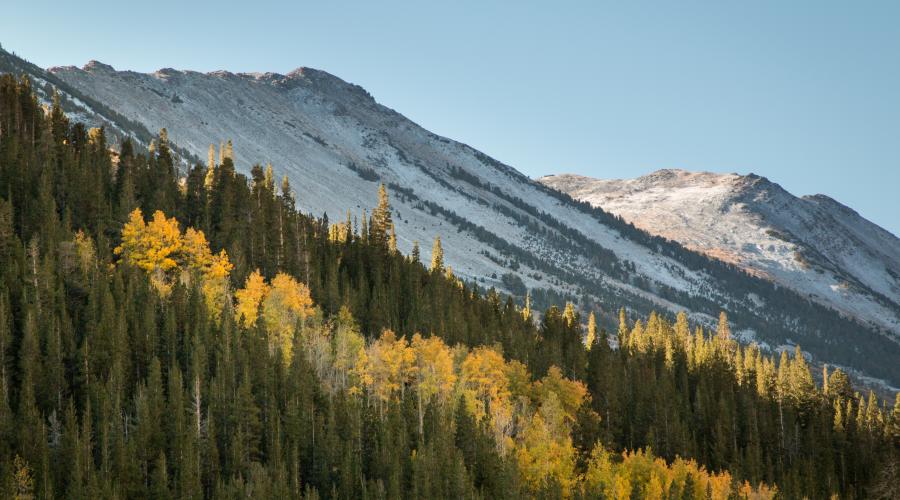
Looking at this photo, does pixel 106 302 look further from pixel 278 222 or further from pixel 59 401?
pixel 278 222

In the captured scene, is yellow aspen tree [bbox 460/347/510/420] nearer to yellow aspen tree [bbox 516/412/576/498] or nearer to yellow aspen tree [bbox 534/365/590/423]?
yellow aspen tree [bbox 534/365/590/423]

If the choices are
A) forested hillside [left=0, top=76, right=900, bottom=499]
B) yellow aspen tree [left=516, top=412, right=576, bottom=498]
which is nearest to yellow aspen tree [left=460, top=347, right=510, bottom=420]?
forested hillside [left=0, top=76, right=900, bottom=499]

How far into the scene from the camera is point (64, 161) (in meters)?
129

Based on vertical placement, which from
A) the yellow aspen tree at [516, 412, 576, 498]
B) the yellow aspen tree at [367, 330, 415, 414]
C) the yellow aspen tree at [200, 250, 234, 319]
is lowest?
the yellow aspen tree at [516, 412, 576, 498]

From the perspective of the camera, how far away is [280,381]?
98938 millimetres

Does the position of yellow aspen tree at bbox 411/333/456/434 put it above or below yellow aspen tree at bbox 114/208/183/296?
below

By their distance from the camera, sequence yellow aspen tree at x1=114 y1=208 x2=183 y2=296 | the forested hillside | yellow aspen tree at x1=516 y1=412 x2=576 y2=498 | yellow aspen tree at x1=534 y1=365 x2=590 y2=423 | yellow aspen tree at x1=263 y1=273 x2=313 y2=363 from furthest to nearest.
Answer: yellow aspen tree at x1=534 y1=365 x2=590 y2=423
yellow aspen tree at x1=114 y1=208 x2=183 y2=296
yellow aspen tree at x1=263 y1=273 x2=313 y2=363
yellow aspen tree at x1=516 y1=412 x2=576 y2=498
the forested hillside

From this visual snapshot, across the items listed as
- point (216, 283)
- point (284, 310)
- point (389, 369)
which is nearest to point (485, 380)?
point (389, 369)

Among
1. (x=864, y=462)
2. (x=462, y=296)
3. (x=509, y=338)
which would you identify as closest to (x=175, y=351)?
(x=509, y=338)

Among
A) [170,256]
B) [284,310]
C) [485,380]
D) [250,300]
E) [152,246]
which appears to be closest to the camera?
[485,380]

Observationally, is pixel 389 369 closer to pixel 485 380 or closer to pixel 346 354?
pixel 346 354

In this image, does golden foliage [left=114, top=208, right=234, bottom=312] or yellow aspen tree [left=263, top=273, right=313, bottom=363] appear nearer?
yellow aspen tree [left=263, top=273, right=313, bottom=363]

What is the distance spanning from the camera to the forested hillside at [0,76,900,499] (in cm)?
8562

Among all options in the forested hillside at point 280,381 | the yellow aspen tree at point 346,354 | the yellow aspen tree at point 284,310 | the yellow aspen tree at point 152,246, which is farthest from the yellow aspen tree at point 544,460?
the yellow aspen tree at point 152,246
